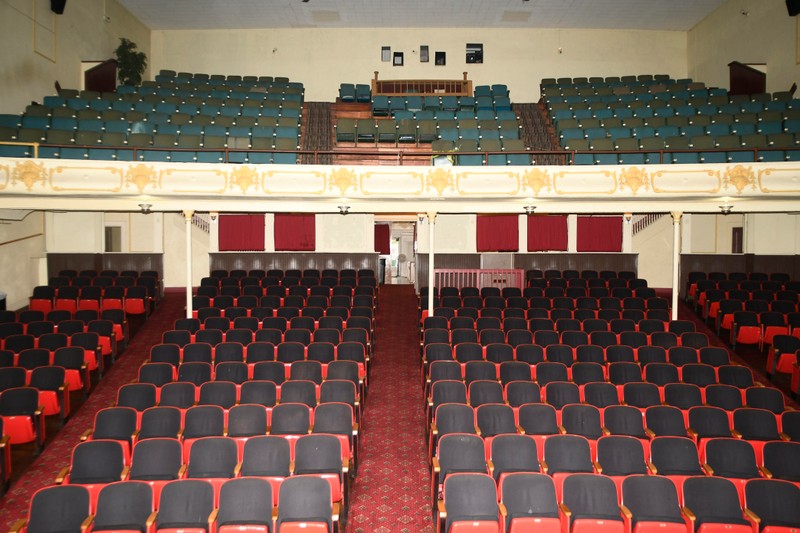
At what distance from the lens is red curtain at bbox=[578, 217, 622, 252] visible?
46.8 ft

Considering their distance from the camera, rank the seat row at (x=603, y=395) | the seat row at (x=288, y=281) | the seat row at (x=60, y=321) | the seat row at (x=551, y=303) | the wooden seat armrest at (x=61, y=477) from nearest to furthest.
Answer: the wooden seat armrest at (x=61, y=477) < the seat row at (x=603, y=395) < the seat row at (x=60, y=321) < the seat row at (x=551, y=303) < the seat row at (x=288, y=281)

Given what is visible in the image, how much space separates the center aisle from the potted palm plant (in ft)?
34.0

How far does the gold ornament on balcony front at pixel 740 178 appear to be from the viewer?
10008 mm

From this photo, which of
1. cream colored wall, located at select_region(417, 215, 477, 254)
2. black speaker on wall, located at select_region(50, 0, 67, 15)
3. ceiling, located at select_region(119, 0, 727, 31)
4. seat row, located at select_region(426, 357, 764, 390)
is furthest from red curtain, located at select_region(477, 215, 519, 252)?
black speaker on wall, located at select_region(50, 0, 67, 15)

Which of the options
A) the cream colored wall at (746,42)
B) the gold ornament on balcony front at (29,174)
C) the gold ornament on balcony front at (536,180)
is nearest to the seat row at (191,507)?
the gold ornament on balcony front at (29,174)

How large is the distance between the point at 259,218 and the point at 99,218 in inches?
141

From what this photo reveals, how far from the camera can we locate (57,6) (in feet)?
42.5

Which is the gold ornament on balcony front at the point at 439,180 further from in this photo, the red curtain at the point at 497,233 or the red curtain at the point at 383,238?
the red curtain at the point at 383,238

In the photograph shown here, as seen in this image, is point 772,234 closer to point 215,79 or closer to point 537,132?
point 537,132

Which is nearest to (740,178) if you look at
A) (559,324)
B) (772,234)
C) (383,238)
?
(559,324)

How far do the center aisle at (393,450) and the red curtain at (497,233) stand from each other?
462cm

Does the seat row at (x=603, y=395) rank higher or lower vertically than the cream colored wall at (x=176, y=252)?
lower

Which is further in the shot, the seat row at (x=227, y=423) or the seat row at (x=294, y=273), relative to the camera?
the seat row at (x=294, y=273)

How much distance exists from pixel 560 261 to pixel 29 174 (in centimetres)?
1101
